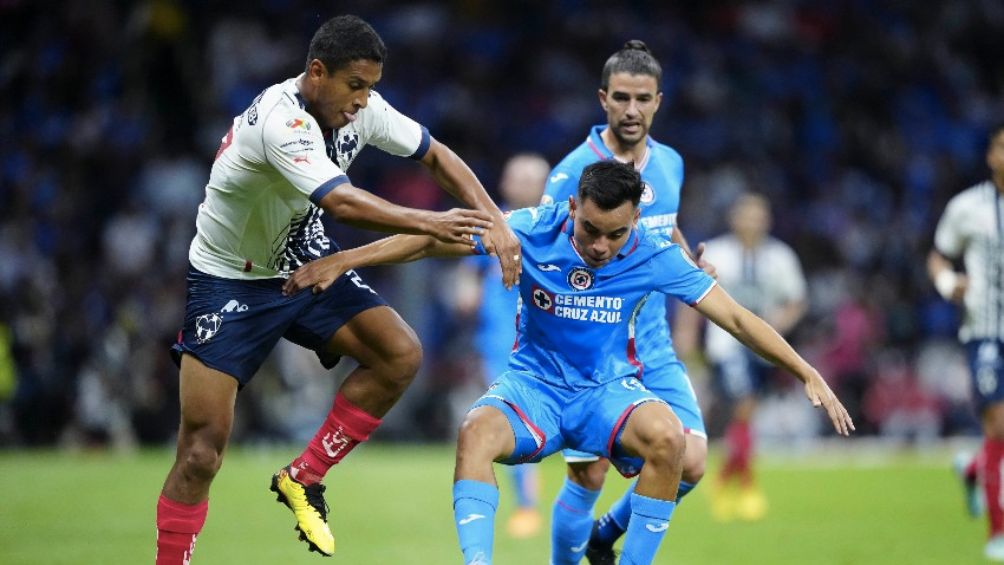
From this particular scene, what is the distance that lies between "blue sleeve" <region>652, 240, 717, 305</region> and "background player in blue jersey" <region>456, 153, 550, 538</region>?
3499 millimetres

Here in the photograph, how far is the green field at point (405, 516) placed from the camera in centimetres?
938

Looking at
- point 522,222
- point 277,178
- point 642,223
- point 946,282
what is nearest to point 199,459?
point 277,178

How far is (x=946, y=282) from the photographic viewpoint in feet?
30.7

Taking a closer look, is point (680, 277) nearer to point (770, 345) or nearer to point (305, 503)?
point (770, 345)

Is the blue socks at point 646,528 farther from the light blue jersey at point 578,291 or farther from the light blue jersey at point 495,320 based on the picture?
the light blue jersey at point 495,320

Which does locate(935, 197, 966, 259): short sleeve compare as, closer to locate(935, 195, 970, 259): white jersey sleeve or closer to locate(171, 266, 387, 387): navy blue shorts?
locate(935, 195, 970, 259): white jersey sleeve

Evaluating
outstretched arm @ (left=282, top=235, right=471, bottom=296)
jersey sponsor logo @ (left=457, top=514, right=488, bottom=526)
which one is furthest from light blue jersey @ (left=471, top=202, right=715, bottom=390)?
jersey sponsor logo @ (left=457, top=514, right=488, bottom=526)

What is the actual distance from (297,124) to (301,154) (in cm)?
16

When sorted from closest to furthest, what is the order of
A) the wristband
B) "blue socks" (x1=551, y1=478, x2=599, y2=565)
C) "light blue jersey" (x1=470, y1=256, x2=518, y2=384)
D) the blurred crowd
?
"blue socks" (x1=551, y1=478, x2=599, y2=565) < the wristband < "light blue jersey" (x1=470, y1=256, x2=518, y2=384) < the blurred crowd

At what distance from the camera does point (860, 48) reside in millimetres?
22406

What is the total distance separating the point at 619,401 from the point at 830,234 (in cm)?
1428

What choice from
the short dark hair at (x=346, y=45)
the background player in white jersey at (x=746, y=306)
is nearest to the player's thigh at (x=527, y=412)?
the short dark hair at (x=346, y=45)

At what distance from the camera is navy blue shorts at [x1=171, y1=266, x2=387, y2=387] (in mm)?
6836

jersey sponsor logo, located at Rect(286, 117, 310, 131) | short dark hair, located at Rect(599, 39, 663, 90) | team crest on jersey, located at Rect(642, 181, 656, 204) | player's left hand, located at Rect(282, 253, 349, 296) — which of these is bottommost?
player's left hand, located at Rect(282, 253, 349, 296)
